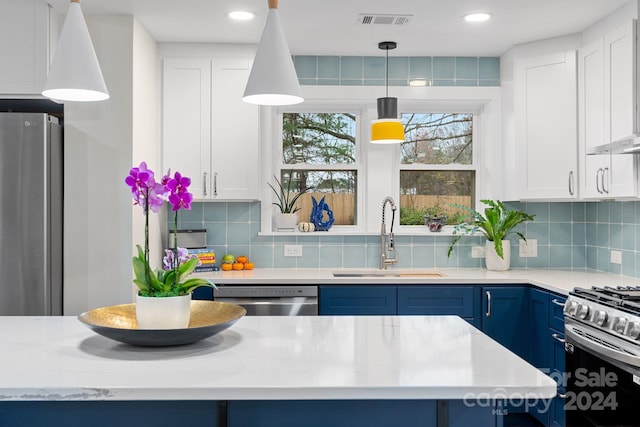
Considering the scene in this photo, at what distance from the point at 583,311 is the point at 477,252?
155 cm

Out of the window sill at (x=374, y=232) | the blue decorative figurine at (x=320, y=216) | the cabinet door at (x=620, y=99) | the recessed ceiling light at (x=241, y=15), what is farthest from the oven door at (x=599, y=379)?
the recessed ceiling light at (x=241, y=15)

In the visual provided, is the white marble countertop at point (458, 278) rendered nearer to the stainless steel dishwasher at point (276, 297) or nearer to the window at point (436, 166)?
the stainless steel dishwasher at point (276, 297)

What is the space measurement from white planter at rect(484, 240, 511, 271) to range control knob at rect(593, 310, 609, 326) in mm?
1410

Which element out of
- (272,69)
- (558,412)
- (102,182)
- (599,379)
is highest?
(272,69)

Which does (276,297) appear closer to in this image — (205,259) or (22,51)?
(205,259)

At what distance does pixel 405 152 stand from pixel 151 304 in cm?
302

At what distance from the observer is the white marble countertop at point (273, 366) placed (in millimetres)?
1400

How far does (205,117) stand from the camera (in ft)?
12.8

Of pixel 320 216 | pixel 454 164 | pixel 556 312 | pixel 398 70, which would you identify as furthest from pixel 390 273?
pixel 398 70

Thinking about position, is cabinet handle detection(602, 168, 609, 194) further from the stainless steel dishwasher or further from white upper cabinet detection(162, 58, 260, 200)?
white upper cabinet detection(162, 58, 260, 200)

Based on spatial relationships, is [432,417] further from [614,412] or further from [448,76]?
[448,76]

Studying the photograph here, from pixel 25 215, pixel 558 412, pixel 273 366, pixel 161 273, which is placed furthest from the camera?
pixel 558 412

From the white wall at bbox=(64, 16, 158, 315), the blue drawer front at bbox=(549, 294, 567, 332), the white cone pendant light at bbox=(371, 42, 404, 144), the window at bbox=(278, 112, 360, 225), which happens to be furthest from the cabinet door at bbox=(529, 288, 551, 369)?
the white wall at bbox=(64, 16, 158, 315)

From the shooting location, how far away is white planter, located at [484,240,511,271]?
13.3 feet
